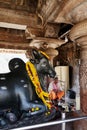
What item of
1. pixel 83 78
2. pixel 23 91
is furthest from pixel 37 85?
pixel 83 78

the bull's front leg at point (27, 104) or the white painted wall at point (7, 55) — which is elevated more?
the white painted wall at point (7, 55)

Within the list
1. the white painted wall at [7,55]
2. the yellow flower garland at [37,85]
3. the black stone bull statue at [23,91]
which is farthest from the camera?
the white painted wall at [7,55]

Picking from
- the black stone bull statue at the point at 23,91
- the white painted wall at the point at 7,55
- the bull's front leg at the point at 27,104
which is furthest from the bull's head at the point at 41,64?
the white painted wall at the point at 7,55

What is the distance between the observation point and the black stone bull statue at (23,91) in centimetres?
157

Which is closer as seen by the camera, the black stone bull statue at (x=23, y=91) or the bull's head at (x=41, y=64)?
the black stone bull statue at (x=23, y=91)

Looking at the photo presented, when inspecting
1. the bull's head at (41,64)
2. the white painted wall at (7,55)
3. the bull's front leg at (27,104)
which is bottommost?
the bull's front leg at (27,104)

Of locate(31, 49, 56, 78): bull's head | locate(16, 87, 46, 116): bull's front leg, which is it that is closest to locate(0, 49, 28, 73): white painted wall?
locate(31, 49, 56, 78): bull's head

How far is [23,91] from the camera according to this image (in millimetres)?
1653

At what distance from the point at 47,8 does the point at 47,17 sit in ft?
0.41

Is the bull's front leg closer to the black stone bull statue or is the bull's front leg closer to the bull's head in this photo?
the black stone bull statue

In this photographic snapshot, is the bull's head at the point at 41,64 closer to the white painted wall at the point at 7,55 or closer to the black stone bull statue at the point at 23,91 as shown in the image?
the black stone bull statue at the point at 23,91

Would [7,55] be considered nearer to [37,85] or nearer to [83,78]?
[37,85]

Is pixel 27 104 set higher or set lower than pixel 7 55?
lower

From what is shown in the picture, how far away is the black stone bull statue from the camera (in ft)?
5.16
